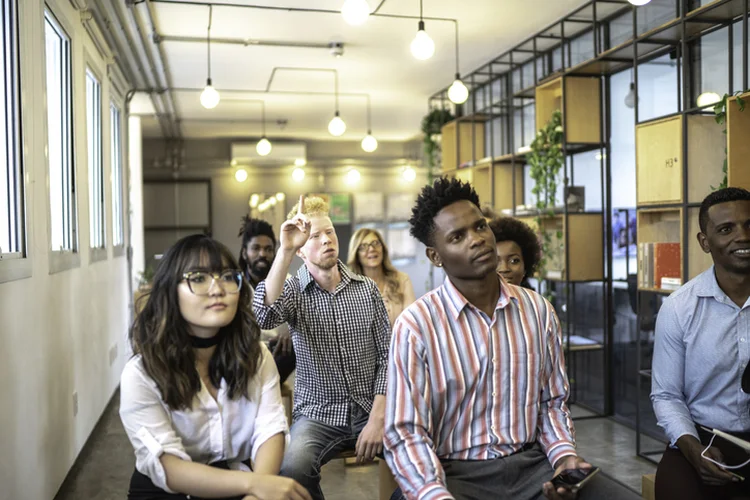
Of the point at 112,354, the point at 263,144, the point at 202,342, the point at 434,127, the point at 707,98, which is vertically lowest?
the point at 112,354

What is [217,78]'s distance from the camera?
25.3ft

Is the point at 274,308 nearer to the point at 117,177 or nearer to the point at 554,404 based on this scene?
the point at 554,404

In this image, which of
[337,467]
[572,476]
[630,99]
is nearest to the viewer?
[572,476]

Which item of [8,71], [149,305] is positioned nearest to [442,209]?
[149,305]

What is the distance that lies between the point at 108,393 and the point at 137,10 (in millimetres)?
3113

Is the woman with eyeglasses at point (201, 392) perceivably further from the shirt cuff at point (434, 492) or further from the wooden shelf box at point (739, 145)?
the wooden shelf box at point (739, 145)

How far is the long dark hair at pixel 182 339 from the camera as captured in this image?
184cm

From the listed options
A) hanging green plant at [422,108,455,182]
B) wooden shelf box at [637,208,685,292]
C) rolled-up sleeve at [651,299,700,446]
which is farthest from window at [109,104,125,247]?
rolled-up sleeve at [651,299,700,446]

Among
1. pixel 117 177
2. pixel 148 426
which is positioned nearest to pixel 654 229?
pixel 148 426

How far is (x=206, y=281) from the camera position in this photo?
191 centimetres

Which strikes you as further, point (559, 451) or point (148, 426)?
point (559, 451)

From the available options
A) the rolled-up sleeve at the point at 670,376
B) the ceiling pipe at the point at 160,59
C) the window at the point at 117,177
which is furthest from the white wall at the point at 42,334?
the rolled-up sleeve at the point at 670,376

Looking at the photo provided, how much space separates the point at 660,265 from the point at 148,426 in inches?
129

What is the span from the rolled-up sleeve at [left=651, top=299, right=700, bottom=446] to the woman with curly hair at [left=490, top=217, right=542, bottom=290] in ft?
2.27
